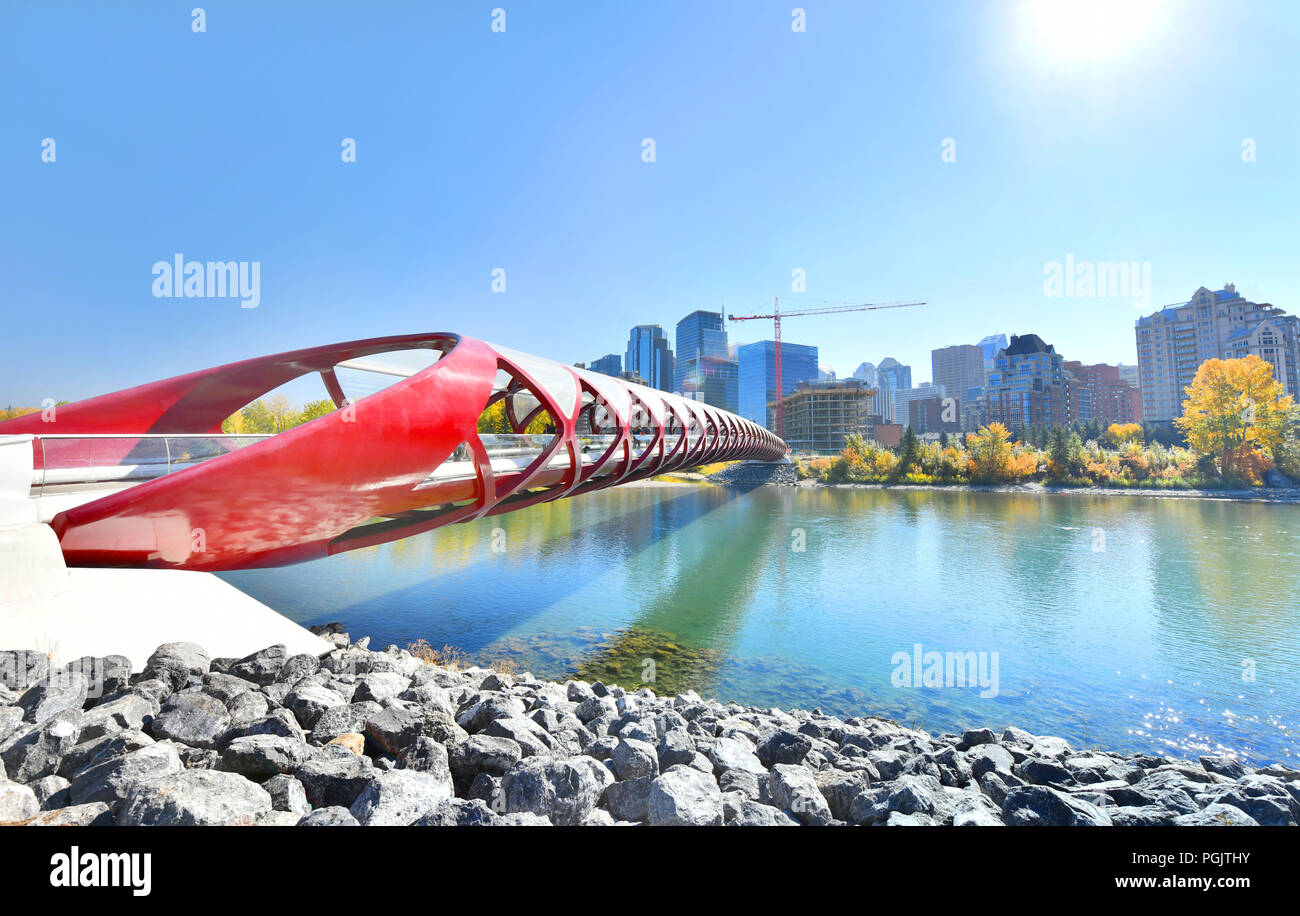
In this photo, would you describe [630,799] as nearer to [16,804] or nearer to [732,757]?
[732,757]

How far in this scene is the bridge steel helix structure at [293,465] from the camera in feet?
16.2

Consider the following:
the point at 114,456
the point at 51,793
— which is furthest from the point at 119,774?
the point at 114,456

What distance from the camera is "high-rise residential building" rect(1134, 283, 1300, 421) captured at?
86.6 m

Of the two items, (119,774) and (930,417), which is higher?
(930,417)

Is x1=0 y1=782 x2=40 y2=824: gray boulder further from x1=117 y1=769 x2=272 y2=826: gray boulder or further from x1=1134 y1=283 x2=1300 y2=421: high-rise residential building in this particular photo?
x1=1134 y1=283 x2=1300 y2=421: high-rise residential building

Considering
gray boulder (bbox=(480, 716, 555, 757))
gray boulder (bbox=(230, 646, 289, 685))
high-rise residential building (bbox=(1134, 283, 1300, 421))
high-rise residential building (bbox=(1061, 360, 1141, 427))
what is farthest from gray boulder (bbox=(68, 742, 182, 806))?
high-rise residential building (bbox=(1061, 360, 1141, 427))

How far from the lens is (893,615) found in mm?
12898

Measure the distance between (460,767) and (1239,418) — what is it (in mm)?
64231

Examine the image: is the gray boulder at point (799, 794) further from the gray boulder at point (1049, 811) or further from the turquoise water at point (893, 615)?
the turquoise water at point (893, 615)

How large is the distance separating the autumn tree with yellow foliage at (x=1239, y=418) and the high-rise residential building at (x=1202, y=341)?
57.0m

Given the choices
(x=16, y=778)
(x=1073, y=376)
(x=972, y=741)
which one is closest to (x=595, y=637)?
(x=972, y=741)

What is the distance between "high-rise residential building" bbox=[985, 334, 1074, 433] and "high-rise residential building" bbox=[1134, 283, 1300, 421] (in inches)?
567
